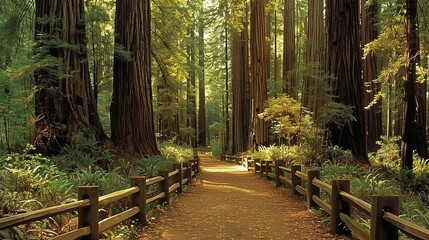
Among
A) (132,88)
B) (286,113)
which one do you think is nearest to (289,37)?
(286,113)

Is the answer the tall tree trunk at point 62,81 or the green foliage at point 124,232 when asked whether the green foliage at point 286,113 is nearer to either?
the tall tree trunk at point 62,81

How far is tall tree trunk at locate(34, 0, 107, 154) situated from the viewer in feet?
30.7

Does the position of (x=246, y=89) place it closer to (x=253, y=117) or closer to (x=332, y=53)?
(x=253, y=117)

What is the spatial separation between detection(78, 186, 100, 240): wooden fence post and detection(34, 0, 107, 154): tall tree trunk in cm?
512

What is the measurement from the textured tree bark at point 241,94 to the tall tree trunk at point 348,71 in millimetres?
14329

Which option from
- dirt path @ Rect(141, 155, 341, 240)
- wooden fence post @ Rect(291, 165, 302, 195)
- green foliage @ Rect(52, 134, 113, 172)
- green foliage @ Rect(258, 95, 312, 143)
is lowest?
dirt path @ Rect(141, 155, 341, 240)

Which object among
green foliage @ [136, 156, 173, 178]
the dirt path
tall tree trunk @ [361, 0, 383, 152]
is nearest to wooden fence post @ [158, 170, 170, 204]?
the dirt path

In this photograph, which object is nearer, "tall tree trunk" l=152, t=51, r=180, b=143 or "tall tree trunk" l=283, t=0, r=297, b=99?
"tall tree trunk" l=152, t=51, r=180, b=143

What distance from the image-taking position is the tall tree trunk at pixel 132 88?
11906 mm

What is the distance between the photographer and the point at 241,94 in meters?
28.8

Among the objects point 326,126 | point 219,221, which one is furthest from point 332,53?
point 219,221

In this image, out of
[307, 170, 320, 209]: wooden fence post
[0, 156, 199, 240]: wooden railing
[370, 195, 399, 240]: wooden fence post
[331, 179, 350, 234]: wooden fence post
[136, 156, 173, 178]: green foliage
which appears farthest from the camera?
[136, 156, 173, 178]: green foliage

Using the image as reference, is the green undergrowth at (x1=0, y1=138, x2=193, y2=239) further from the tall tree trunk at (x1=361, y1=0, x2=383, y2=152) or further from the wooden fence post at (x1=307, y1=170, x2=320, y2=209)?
the tall tree trunk at (x1=361, y1=0, x2=383, y2=152)

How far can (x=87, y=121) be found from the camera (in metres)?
10.3
